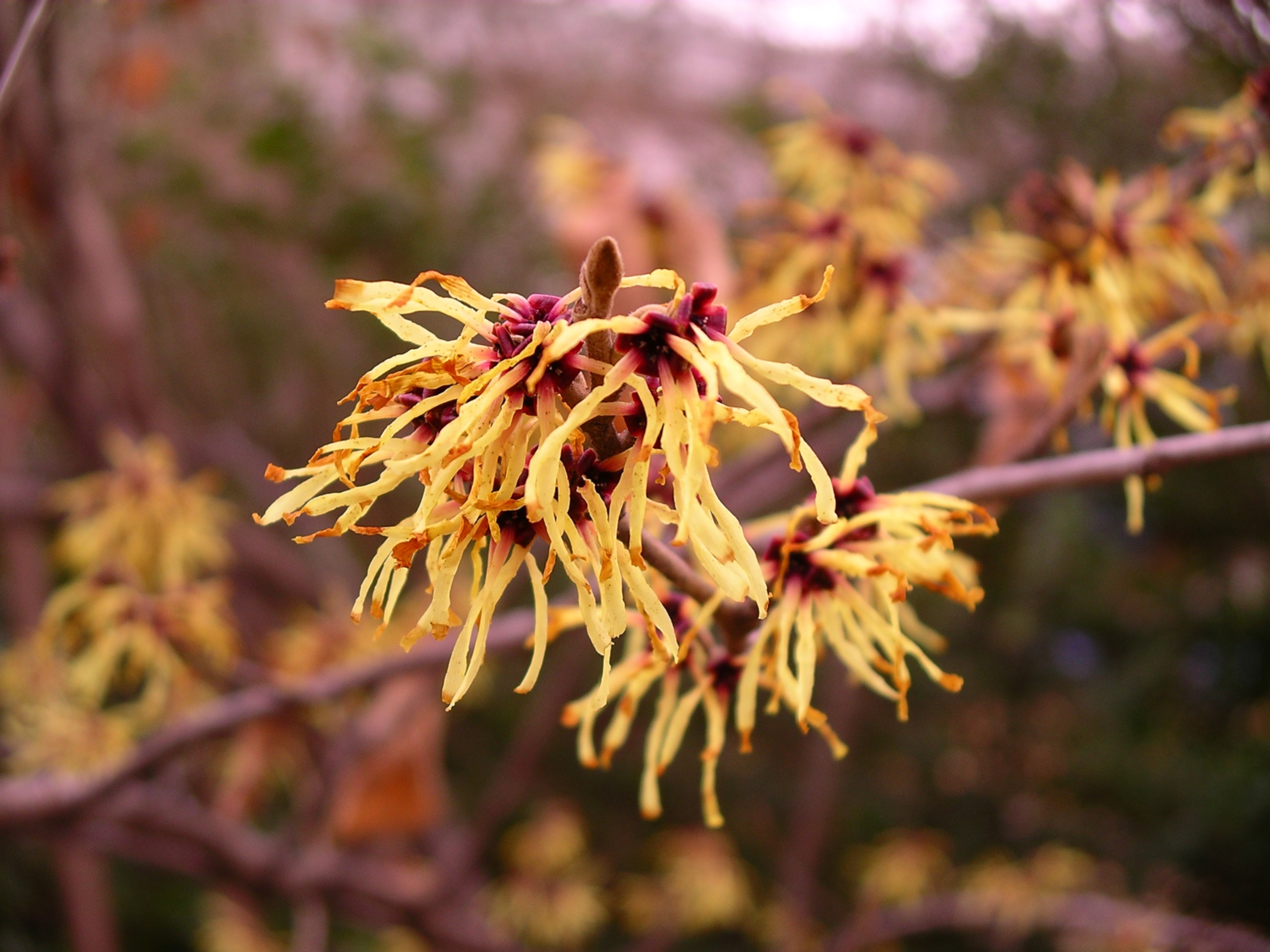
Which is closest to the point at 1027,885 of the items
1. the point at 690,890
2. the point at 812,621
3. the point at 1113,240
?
the point at 690,890

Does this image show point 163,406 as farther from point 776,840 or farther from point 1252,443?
point 1252,443

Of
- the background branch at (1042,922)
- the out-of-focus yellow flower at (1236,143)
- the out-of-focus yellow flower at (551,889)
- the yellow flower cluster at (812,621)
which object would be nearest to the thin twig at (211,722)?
the yellow flower cluster at (812,621)

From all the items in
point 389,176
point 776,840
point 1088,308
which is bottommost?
point 776,840

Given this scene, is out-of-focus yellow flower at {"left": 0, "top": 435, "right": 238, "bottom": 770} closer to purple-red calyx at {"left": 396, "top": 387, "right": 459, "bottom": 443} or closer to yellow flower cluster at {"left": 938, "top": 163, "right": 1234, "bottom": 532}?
purple-red calyx at {"left": 396, "top": 387, "right": 459, "bottom": 443}

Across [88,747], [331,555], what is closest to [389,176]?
[331,555]

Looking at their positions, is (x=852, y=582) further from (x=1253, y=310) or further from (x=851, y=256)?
(x=1253, y=310)

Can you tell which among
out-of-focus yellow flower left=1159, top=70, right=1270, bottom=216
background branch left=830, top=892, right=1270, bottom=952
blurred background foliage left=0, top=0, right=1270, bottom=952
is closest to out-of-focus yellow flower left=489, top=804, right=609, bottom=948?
blurred background foliage left=0, top=0, right=1270, bottom=952
